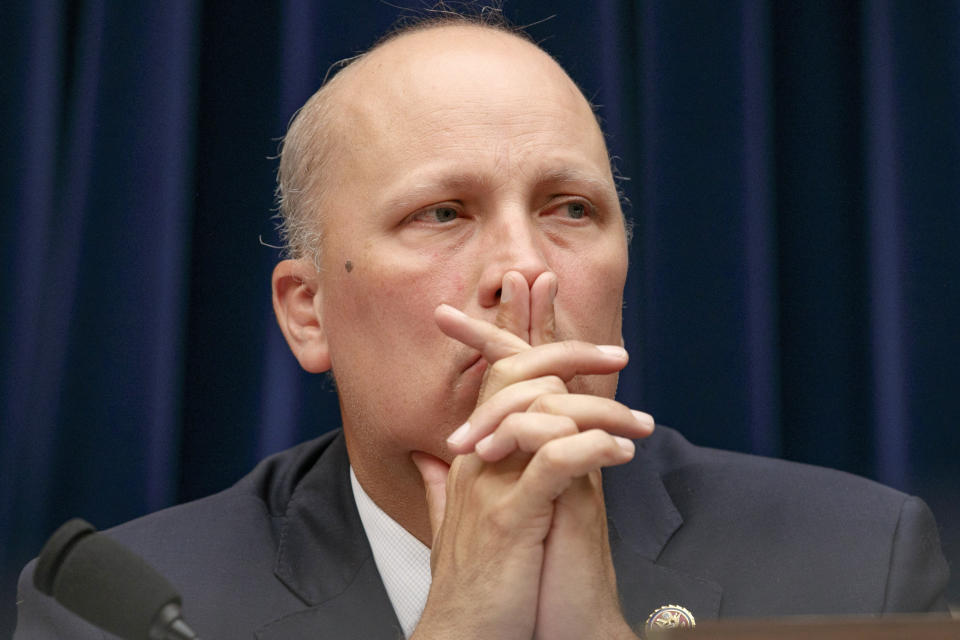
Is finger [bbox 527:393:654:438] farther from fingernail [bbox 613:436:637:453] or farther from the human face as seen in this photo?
the human face

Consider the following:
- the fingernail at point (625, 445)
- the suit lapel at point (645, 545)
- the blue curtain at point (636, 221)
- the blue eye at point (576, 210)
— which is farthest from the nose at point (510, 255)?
the blue curtain at point (636, 221)

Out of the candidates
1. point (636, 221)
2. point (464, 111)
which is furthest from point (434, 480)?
Answer: point (636, 221)

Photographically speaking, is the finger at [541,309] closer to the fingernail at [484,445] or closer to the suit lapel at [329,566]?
Answer: the fingernail at [484,445]

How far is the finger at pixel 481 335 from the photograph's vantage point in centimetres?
131

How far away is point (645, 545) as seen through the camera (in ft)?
5.38

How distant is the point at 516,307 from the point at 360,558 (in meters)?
0.60

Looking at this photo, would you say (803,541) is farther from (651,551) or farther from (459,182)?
(459,182)

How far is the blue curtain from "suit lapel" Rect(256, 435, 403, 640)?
417mm

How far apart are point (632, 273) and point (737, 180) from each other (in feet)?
1.10

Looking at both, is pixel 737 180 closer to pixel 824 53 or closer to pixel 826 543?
pixel 824 53

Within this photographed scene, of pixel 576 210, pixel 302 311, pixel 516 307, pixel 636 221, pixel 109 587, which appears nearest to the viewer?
pixel 109 587

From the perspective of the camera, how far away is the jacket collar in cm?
154

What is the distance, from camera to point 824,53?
2389 millimetres

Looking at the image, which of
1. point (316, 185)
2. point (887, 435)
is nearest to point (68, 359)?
point (316, 185)
